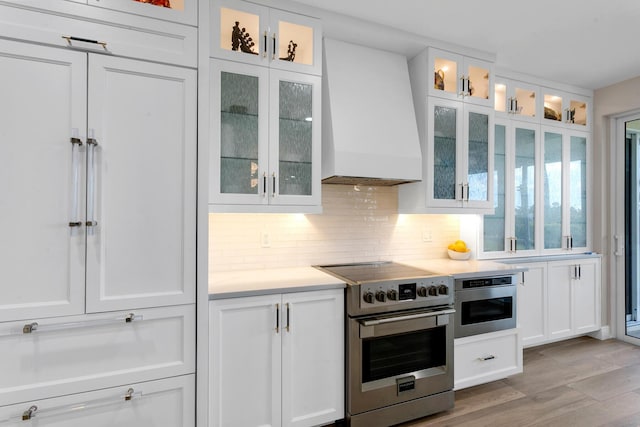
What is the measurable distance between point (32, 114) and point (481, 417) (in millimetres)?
3152

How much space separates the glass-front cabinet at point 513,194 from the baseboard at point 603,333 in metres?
1.34

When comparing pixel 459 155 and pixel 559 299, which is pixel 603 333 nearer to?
pixel 559 299

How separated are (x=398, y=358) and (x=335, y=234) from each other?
3.55ft

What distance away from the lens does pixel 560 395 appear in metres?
2.61

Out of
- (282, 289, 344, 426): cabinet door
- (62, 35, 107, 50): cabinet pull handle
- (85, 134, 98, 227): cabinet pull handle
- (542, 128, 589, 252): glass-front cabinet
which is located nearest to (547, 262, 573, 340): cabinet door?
(542, 128, 589, 252): glass-front cabinet

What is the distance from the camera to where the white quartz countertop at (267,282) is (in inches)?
75.7

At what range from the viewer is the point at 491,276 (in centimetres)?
262

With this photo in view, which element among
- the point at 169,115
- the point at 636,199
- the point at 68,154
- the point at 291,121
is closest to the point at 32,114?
the point at 68,154

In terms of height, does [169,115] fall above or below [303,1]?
below

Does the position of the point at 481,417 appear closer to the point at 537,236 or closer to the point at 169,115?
the point at 537,236

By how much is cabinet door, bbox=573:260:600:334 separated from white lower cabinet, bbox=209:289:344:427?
2922 millimetres

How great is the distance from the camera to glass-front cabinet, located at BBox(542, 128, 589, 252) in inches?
139

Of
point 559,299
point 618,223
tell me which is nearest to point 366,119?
point 559,299

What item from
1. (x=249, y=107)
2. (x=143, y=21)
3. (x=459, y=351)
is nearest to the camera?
(x=143, y=21)
